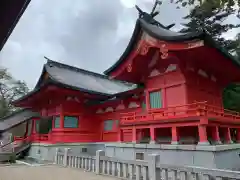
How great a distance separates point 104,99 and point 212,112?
9464 millimetres

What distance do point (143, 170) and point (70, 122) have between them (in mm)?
10053

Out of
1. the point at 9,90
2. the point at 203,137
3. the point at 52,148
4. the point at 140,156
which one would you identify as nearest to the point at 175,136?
the point at 203,137

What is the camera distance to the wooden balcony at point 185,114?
27.7ft

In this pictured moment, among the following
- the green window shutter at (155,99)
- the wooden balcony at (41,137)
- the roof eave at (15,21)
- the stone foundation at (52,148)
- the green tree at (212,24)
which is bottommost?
the stone foundation at (52,148)

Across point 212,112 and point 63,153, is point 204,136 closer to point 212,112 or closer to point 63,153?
point 212,112

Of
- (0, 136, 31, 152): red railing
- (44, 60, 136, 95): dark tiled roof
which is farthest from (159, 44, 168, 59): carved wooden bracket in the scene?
(0, 136, 31, 152): red railing

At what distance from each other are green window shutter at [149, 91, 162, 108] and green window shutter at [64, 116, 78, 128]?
6.89 meters

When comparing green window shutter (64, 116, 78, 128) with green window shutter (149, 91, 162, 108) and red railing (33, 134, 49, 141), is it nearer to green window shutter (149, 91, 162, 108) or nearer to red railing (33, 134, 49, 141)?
red railing (33, 134, 49, 141)

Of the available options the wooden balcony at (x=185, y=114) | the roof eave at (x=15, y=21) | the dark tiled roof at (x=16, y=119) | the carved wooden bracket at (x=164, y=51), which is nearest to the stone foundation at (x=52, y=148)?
the dark tiled roof at (x=16, y=119)

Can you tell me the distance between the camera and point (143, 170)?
660 cm

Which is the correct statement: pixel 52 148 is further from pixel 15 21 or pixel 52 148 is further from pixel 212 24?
pixel 212 24

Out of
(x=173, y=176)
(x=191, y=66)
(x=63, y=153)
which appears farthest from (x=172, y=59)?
(x=63, y=153)

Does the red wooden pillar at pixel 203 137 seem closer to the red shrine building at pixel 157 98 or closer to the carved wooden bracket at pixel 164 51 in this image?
the red shrine building at pixel 157 98

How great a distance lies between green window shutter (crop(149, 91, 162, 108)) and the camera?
11250mm
